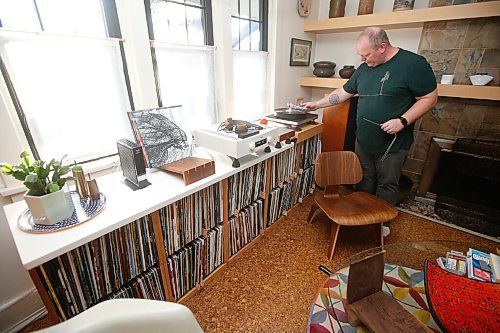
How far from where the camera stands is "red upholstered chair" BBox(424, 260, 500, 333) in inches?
32.6

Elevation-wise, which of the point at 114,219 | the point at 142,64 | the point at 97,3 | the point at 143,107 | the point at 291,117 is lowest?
the point at 114,219

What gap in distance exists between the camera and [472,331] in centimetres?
82

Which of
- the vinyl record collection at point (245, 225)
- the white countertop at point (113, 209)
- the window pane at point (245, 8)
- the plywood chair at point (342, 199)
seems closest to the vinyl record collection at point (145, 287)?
the white countertop at point (113, 209)

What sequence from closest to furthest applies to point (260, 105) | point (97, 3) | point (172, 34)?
point (97, 3) → point (172, 34) → point (260, 105)

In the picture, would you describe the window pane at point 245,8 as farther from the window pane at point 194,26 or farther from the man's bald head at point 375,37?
the man's bald head at point 375,37

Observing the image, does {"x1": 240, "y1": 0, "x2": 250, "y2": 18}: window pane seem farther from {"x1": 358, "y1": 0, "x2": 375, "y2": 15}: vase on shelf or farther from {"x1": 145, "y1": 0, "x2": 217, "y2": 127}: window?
{"x1": 358, "y1": 0, "x2": 375, "y2": 15}: vase on shelf

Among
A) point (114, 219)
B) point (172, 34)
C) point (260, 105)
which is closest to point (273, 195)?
point (260, 105)

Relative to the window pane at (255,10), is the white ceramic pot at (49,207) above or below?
below

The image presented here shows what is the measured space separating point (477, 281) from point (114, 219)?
1448 mm

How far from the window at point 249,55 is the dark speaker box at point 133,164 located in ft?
3.97

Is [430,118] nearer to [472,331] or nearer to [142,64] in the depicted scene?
[472,331]

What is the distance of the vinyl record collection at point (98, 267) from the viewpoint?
0.91 meters

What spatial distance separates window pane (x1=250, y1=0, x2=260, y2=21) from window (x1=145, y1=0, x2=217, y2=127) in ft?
1.75

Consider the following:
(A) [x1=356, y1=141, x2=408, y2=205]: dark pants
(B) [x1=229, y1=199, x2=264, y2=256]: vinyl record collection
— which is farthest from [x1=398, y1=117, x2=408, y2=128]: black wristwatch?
(B) [x1=229, y1=199, x2=264, y2=256]: vinyl record collection
